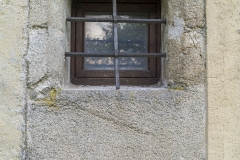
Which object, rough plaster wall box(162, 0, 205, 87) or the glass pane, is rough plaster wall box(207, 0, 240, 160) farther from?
the glass pane

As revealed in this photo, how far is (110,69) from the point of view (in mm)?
1292

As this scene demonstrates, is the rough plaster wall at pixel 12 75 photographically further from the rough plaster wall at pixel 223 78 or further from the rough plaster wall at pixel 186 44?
the rough plaster wall at pixel 223 78

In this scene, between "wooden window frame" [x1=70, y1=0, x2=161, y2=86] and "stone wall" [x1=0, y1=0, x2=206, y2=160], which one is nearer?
"stone wall" [x1=0, y1=0, x2=206, y2=160]

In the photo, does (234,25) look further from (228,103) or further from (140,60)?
(140,60)

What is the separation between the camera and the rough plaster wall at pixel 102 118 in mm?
1059

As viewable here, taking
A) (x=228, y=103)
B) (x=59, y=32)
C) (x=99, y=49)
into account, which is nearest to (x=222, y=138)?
(x=228, y=103)

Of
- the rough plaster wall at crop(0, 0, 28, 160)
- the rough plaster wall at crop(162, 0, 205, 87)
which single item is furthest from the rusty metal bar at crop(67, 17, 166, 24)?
the rough plaster wall at crop(0, 0, 28, 160)

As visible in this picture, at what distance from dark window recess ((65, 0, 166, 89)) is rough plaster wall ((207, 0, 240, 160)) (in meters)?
0.26

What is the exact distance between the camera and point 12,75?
107 cm

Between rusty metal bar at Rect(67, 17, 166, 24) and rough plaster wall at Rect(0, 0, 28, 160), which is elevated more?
rusty metal bar at Rect(67, 17, 166, 24)

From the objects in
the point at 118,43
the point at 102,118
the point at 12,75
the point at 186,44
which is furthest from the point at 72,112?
the point at 186,44

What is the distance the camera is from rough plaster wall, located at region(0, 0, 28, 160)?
1.05 meters

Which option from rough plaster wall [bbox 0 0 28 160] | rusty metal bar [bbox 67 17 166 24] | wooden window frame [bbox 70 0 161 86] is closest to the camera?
rough plaster wall [bbox 0 0 28 160]

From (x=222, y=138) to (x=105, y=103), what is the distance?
1.61 ft
